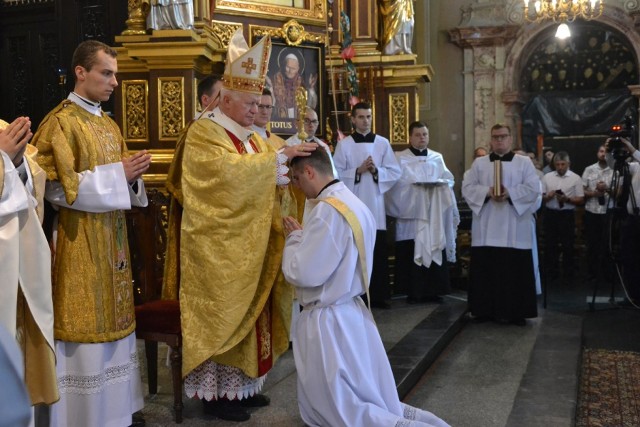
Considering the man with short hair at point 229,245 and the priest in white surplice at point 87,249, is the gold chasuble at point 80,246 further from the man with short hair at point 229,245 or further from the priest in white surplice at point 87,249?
the man with short hair at point 229,245

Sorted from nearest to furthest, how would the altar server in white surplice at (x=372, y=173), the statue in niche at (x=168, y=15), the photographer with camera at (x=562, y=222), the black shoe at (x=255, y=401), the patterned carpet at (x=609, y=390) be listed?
1. the black shoe at (x=255, y=401)
2. the patterned carpet at (x=609, y=390)
3. the statue in niche at (x=168, y=15)
4. the altar server in white surplice at (x=372, y=173)
5. the photographer with camera at (x=562, y=222)

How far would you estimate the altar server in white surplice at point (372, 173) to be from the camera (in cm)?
741

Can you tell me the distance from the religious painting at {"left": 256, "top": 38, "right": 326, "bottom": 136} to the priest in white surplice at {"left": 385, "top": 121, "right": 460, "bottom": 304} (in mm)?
1329

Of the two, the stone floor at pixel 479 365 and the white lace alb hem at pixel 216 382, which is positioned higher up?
the white lace alb hem at pixel 216 382

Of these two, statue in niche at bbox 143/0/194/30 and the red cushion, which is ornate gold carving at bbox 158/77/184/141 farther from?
the red cushion

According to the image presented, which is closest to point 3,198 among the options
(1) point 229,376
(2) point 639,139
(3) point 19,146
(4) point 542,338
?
(3) point 19,146

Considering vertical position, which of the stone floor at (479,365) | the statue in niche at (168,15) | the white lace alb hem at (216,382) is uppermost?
the statue in niche at (168,15)

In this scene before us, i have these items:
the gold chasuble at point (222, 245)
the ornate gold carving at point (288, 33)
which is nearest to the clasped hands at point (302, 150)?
the gold chasuble at point (222, 245)

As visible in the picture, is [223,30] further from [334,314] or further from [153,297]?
[334,314]

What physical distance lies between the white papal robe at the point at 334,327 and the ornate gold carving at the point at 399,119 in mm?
5655

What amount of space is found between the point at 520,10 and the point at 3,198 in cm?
1319

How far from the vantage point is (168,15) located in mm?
6645

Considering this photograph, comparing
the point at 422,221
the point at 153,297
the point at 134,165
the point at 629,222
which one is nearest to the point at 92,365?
the point at 134,165

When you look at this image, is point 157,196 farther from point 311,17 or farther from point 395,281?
point 311,17
